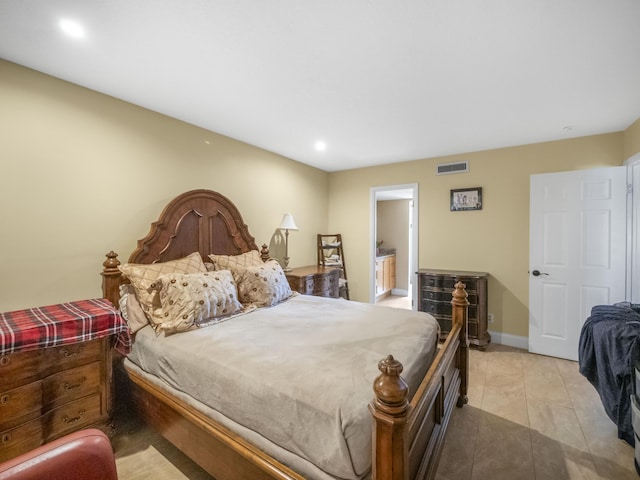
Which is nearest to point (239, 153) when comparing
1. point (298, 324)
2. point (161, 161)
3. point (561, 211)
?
point (161, 161)

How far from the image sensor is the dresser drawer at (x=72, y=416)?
5.41ft

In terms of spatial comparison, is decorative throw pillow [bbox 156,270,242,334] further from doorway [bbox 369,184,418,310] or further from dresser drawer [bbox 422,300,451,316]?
doorway [bbox 369,184,418,310]

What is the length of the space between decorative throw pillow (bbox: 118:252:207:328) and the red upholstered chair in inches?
44.3

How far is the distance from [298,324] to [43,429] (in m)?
1.53

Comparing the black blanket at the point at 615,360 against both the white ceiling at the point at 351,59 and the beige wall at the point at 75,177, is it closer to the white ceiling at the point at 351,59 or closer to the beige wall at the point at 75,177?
the white ceiling at the point at 351,59

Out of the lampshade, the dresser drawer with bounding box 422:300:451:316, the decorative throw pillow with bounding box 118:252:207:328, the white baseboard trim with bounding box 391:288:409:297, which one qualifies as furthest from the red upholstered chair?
the white baseboard trim with bounding box 391:288:409:297

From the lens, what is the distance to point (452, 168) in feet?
13.1

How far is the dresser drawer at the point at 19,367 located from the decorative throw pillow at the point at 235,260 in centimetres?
142

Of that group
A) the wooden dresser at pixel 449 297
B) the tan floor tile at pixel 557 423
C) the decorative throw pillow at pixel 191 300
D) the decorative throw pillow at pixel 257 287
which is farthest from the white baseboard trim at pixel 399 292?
the decorative throw pillow at pixel 191 300

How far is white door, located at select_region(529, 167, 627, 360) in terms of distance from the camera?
302cm

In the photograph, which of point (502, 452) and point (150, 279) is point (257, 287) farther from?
point (502, 452)

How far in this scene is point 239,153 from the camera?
3469mm

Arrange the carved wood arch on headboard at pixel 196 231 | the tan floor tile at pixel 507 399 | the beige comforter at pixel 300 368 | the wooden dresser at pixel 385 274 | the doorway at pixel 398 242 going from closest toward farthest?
the beige comforter at pixel 300 368 < the tan floor tile at pixel 507 399 < the carved wood arch on headboard at pixel 196 231 < the wooden dresser at pixel 385 274 < the doorway at pixel 398 242

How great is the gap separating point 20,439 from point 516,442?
9.60 feet
